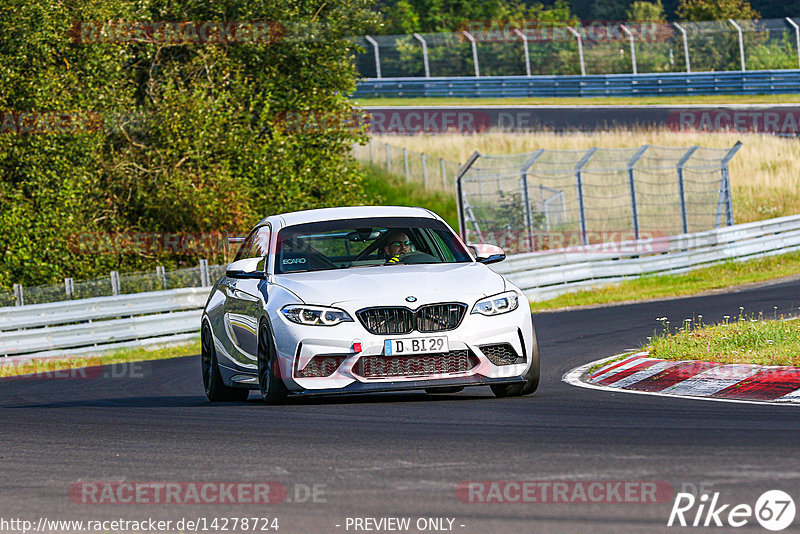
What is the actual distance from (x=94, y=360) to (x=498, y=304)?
1314 cm

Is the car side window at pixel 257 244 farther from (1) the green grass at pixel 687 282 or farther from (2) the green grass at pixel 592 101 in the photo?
(2) the green grass at pixel 592 101

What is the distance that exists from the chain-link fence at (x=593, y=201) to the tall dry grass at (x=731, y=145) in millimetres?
692

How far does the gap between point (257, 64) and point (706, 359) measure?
23.5 metres

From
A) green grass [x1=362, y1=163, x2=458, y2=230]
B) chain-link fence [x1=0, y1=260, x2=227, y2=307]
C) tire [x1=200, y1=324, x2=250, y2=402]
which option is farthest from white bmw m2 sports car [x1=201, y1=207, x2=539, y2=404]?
green grass [x1=362, y1=163, x2=458, y2=230]

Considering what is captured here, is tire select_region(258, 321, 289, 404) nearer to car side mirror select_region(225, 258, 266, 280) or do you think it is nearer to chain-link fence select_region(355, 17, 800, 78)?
car side mirror select_region(225, 258, 266, 280)

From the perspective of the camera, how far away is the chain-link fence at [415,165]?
41000 mm

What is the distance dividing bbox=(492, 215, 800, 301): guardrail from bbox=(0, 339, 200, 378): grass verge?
6034 millimetres

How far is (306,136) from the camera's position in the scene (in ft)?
107

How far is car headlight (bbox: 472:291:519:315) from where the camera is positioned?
30.7 feet

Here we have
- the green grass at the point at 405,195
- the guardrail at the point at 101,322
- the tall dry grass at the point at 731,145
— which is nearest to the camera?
the guardrail at the point at 101,322

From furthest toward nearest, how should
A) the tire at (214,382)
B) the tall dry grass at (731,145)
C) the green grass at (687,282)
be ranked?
1. the tall dry grass at (731,145)
2. the green grass at (687,282)
3. the tire at (214,382)

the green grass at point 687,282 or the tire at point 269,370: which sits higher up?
the tire at point 269,370

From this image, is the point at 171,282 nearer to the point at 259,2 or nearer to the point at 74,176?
the point at 74,176

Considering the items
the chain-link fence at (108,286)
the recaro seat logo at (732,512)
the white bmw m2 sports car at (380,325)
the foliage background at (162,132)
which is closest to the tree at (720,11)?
the foliage background at (162,132)
